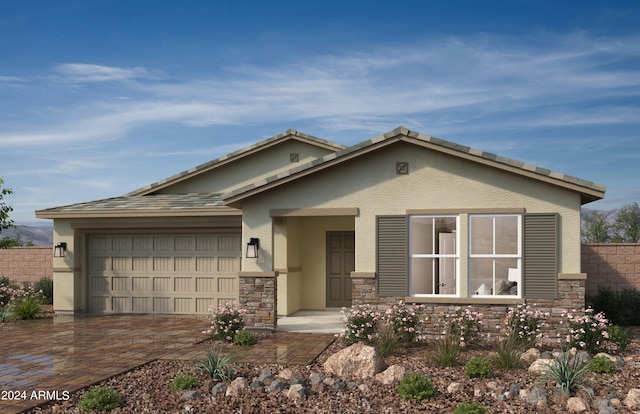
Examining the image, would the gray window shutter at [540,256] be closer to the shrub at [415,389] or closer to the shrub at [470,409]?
the shrub at [415,389]

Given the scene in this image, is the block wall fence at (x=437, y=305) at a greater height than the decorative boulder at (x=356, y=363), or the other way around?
the block wall fence at (x=437, y=305)

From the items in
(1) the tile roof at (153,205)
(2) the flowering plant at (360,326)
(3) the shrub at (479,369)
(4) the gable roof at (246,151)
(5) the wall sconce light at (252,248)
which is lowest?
(3) the shrub at (479,369)

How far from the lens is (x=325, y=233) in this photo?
15672 millimetres

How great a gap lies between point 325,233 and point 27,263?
1058cm

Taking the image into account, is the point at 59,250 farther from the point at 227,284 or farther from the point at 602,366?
the point at 602,366

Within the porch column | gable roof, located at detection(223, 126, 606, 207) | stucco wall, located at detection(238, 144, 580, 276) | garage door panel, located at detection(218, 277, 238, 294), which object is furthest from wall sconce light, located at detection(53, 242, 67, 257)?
stucco wall, located at detection(238, 144, 580, 276)

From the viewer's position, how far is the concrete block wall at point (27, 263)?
19078mm

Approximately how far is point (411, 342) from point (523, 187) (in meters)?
3.67

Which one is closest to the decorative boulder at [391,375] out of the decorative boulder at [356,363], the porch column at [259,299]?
the decorative boulder at [356,363]

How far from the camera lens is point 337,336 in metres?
10.7

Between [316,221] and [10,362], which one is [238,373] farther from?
[316,221]

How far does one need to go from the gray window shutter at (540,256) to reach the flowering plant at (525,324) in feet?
1.40

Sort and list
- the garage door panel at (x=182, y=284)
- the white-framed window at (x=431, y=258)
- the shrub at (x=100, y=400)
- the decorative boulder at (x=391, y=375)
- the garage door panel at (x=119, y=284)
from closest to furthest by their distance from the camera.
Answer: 1. the shrub at (x=100, y=400)
2. the decorative boulder at (x=391, y=375)
3. the white-framed window at (x=431, y=258)
4. the garage door panel at (x=182, y=284)
5. the garage door panel at (x=119, y=284)

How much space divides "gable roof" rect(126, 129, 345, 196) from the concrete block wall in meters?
4.82
